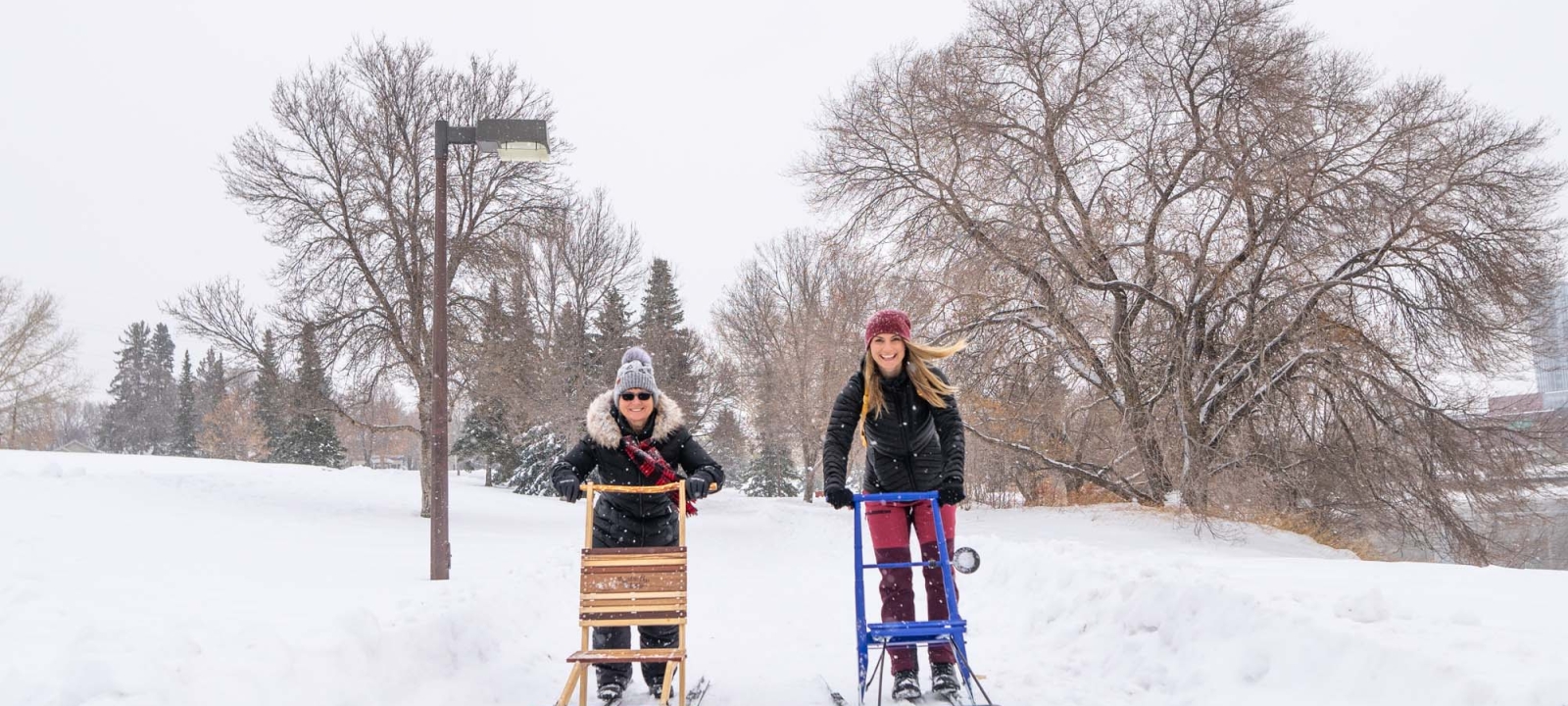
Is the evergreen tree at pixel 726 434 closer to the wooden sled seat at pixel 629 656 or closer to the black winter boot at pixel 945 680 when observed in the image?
the black winter boot at pixel 945 680

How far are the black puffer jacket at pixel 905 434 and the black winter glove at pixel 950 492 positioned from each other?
0.24 meters

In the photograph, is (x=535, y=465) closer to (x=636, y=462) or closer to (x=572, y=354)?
(x=572, y=354)

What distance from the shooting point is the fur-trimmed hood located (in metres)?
5.27

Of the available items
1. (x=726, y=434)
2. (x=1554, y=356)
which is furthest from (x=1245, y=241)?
(x=726, y=434)

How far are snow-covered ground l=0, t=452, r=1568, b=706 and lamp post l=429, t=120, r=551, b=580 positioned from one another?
2.86ft

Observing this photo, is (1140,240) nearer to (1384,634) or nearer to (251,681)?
(1384,634)

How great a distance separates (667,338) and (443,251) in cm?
2342

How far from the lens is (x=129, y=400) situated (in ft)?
211

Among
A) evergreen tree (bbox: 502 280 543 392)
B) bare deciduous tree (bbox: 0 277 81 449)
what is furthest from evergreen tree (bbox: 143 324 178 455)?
evergreen tree (bbox: 502 280 543 392)

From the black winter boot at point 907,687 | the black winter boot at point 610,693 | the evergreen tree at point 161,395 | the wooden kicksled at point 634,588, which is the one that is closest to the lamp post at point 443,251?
the wooden kicksled at point 634,588

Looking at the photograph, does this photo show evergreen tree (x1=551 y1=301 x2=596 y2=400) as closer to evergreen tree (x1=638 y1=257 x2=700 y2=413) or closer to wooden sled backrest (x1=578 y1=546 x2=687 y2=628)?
evergreen tree (x1=638 y1=257 x2=700 y2=413)

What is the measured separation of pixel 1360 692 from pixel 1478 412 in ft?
50.5

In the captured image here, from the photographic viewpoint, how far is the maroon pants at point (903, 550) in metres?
4.88

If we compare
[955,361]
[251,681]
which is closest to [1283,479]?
[955,361]
